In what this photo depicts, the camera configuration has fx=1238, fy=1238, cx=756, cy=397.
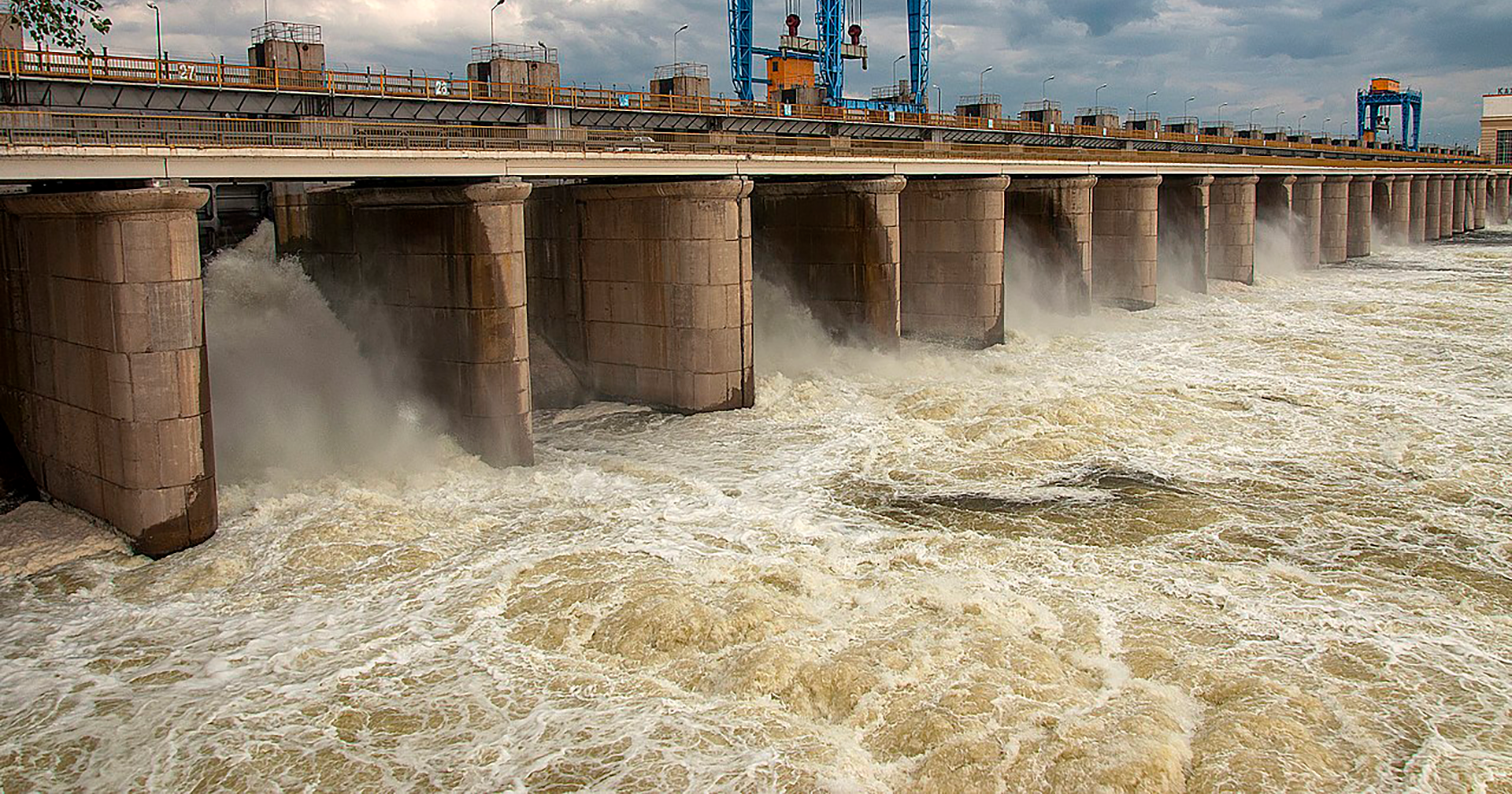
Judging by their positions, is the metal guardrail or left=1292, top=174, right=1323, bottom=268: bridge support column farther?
left=1292, top=174, right=1323, bottom=268: bridge support column

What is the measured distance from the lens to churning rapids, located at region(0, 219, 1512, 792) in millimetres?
11547

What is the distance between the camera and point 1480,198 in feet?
335

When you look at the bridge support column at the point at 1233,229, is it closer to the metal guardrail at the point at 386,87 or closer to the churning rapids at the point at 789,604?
the metal guardrail at the point at 386,87

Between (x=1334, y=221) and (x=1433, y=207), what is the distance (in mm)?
25104

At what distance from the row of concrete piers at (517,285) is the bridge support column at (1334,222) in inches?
856

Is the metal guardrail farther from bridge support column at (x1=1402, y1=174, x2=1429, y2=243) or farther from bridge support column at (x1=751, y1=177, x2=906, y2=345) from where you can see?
bridge support column at (x1=1402, y1=174, x2=1429, y2=243)

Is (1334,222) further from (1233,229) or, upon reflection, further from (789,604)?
Answer: (789,604)

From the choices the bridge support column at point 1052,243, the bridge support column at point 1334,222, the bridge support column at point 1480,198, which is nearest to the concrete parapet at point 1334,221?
the bridge support column at point 1334,222

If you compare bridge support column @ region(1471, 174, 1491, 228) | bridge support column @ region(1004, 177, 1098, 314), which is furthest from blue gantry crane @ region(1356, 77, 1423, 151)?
bridge support column @ region(1004, 177, 1098, 314)

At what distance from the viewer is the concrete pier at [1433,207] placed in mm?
86375

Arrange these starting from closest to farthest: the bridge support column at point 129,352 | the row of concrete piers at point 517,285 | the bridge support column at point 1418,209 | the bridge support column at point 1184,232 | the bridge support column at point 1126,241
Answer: the bridge support column at point 129,352, the row of concrete piers at point 517,285, the bridge support column at point 1126,241, the bridge support column at point 1184,232, the bridge support column at point 1418,209

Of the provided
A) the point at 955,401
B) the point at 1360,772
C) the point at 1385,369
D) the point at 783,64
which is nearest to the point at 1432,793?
the point at 1360,772

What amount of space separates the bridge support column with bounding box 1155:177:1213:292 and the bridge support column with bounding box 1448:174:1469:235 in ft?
172

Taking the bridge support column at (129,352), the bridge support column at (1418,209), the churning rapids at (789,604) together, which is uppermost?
the bridge support column at (1418,209)
